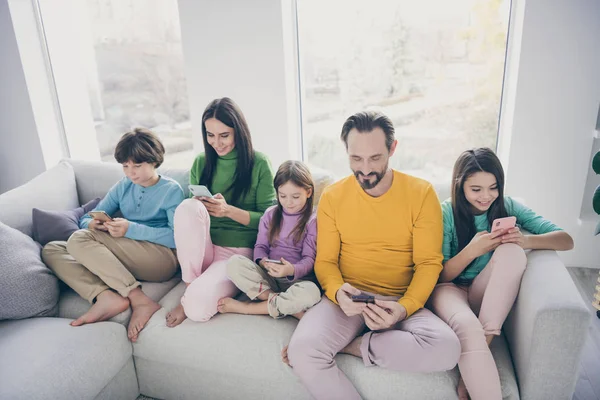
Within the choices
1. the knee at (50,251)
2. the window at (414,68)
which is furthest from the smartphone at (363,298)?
the window at (414,68)

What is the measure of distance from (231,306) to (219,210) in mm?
400

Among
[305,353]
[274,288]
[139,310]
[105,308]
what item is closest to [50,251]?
[105,308]

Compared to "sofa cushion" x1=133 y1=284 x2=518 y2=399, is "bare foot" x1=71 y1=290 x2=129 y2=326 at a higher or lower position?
higher

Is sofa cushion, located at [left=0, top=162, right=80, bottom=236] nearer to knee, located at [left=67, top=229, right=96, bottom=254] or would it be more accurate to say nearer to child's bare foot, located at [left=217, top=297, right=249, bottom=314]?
knee, located at [left=67, top=229, right=96, bottom=254]

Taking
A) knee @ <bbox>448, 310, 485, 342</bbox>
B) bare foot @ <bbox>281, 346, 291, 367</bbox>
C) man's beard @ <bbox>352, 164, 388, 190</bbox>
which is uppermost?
man's beard @ <bbox>352, 164, 388, 190</bbox>

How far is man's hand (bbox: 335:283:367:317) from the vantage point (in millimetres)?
1450

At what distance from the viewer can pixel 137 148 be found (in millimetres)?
1888

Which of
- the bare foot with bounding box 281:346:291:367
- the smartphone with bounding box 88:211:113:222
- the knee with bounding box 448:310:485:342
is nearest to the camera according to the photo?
the knee with bounding box 448:310:485:342

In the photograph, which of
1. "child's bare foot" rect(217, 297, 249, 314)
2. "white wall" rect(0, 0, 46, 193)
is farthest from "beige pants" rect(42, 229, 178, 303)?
"white wall" rect(0, 0, 46, 193)

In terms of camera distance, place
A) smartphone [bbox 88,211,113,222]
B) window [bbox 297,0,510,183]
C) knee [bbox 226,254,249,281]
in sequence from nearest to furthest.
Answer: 1. knee [bbox 226,254,249,281]
2. smartphone [bbox 88,211,113,222]
3. window [bbox 297,0,510,183]

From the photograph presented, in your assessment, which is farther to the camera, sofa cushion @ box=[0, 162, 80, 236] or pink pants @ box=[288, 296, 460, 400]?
sofa cushion @ box=[0, 162, 80, 236]

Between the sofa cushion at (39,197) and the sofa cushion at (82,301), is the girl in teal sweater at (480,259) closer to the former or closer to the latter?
the sofa cushion at (82,301)

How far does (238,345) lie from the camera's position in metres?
1.56

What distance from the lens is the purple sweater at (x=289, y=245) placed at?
175 centimetres
